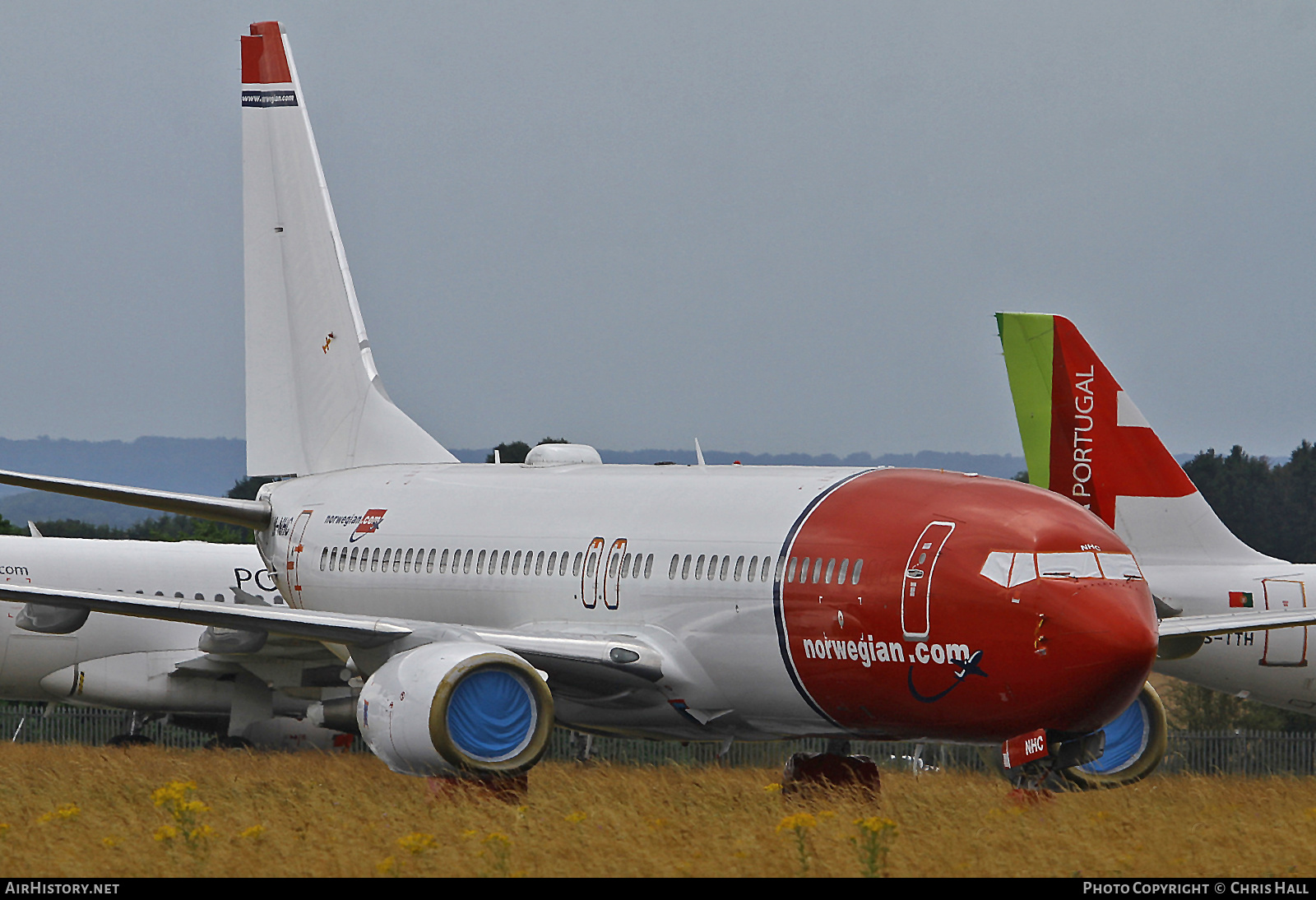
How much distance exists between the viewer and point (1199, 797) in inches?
860

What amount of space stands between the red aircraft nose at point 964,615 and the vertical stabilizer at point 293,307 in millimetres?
12126

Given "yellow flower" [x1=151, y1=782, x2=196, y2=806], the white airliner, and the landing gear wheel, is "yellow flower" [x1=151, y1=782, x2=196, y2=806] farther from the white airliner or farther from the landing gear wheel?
the landing gear wheel

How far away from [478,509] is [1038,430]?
9873 millimetres

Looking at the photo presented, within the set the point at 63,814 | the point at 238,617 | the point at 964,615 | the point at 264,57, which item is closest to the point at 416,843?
the point at 63,814

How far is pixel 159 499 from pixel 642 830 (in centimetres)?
1136

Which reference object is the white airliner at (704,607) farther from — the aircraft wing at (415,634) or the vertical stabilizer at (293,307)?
the vertical stabilizer at (293,307)

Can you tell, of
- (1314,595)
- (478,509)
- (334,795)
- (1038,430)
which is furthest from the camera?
(1038,430)

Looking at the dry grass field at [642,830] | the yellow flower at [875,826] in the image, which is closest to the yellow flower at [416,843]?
the dry grass field at [642,830]

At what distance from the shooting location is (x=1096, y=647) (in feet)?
55.3

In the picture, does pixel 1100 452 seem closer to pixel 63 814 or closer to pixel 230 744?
pixel 63 814

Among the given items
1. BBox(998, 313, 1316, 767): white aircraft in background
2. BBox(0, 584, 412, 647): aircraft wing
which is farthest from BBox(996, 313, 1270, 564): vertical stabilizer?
BBox(0, 584, 412, 647): aircraft wing
